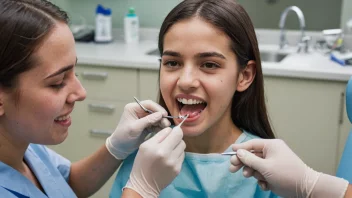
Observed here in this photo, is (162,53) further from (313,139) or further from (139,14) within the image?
(139,14)

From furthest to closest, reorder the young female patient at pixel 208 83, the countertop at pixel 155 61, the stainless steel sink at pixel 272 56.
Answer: the stainless steel sink at pixel 272 56 < the countertop at pixel 155 61 < the young female patient at pixel 208 83

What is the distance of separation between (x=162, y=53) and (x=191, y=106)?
0.19 metres

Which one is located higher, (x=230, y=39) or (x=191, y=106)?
(x=230, y=39)

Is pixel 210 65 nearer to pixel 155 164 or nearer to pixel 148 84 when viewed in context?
pixel 155 164

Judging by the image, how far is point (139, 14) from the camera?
11.6ft

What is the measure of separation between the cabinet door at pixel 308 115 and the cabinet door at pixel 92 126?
0.96 m

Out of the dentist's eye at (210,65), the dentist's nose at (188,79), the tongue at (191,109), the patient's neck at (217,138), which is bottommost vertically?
the patient's neck at (217,138)

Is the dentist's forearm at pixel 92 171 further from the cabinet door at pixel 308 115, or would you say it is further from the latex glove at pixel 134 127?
the cabinet door at pixel 308 115

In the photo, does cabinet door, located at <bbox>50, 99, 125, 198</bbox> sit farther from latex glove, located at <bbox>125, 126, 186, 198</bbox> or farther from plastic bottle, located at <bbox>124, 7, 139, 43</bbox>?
latex glove, located at <bbox>125, 126, 186, 198</bbox>

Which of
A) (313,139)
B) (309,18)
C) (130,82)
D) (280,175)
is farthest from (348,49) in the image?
(280,175)

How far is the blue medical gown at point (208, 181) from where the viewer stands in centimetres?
143

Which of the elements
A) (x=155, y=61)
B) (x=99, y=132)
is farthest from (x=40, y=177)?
(x=99, y=132)

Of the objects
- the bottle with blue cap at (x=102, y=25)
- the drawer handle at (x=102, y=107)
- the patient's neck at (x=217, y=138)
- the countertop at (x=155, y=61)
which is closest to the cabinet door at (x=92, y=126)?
the drawer handle at (x=102, y=107)

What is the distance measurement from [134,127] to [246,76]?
16.0 inches
